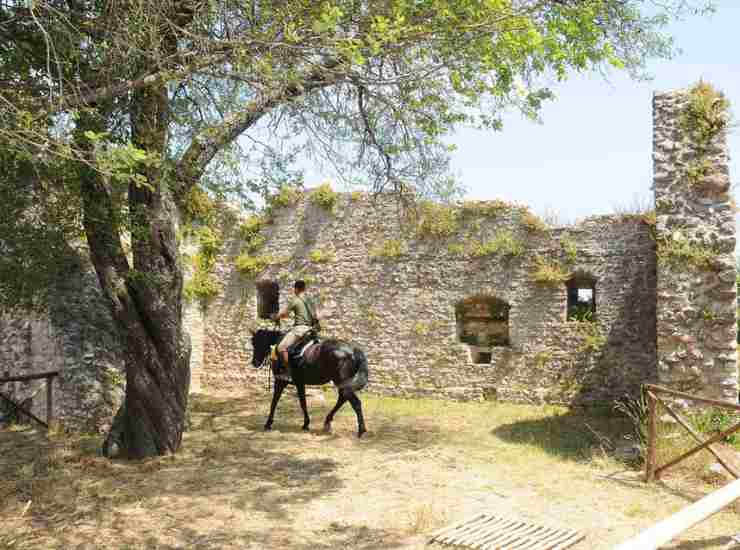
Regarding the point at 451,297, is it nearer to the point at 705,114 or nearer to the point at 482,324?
the point at 482,324

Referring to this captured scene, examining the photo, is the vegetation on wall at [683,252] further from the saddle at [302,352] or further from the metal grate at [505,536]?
the saddle at [302,352]

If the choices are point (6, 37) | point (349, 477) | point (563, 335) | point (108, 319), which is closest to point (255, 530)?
point (349, 477)

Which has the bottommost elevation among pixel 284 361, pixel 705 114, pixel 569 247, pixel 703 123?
pixel 284 361

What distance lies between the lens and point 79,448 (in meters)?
7.65

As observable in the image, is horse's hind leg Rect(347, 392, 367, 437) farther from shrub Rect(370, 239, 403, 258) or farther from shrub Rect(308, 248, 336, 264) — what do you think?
shrub Rect(308, 248, 336, 264)

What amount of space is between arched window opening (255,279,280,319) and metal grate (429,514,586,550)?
8.81 metres

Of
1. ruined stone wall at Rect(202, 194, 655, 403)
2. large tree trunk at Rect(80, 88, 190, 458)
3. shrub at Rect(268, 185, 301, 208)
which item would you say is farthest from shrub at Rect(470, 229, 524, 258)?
large tree trunk at Rect(80, 88, 190, 458)

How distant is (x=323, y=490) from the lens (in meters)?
6.09

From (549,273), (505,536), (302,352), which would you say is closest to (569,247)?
(549,273)

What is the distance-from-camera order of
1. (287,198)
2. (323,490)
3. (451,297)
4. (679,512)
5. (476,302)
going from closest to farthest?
(679,512), (323,490), (451,297), (476,302), (287,198)

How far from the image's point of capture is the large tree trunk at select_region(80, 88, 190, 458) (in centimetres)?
645

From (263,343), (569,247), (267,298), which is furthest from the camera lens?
(267,298)

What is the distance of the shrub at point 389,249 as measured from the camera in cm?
1223

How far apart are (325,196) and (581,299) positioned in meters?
5.13
